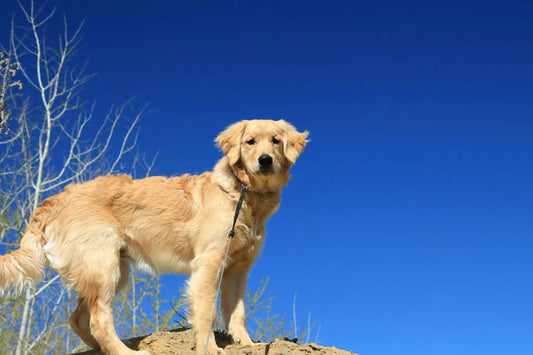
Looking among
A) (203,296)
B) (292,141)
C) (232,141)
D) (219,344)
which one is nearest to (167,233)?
(203,296)

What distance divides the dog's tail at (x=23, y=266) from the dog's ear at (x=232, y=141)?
7.95ft

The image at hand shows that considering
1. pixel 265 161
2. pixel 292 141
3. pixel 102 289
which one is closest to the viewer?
pixel 102 289

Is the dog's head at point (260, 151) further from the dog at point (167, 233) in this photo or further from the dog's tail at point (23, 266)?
the dog's tail at point (23, 266)

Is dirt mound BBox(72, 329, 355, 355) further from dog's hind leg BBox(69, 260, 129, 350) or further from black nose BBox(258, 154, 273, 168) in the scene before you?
black nose BBox(258, 154, 273, 168)

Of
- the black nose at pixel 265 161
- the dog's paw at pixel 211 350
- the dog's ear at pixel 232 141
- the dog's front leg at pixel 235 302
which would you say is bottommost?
the dog's paw at pixel 211 350

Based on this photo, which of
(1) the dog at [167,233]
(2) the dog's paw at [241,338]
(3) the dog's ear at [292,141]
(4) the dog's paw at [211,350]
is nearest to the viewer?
(4) the dog's paw at [211,350]

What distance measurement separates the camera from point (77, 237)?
5.90 meters

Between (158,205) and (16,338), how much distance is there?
7.08 metres

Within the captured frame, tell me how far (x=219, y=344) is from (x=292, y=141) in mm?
2583

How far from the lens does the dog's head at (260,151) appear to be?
19.3 feet

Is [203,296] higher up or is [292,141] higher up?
[292,141]

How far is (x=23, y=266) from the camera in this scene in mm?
5887

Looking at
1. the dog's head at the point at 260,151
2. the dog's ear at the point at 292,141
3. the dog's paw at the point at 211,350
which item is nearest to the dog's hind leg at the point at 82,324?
the dog's paw at the point at 211,350

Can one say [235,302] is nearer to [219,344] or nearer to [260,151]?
[219,344]
